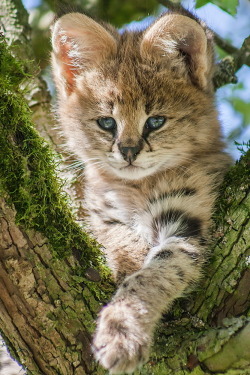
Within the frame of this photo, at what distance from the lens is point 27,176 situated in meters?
2.74

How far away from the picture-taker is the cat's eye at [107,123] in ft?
12.4

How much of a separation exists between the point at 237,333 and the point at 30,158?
4.76 feet

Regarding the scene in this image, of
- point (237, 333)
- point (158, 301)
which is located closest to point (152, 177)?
point (158, 301)

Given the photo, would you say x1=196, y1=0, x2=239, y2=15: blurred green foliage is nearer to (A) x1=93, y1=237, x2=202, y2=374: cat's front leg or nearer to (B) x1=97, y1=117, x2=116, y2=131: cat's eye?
(B) x1=97, y1=117, x2=116, y2=131: cat's eye

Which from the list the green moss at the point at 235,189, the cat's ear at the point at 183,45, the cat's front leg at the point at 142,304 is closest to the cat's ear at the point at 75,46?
the cat's ear at the point at 183,45

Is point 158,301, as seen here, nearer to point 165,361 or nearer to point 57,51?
point 165,361

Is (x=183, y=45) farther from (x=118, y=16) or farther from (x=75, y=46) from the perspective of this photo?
(x=118, y=16)

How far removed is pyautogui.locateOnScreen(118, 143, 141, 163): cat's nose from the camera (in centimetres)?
356

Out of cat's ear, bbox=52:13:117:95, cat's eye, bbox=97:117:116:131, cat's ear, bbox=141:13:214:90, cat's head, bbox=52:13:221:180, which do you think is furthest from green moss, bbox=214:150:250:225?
cat's ear, bbox=52:13:117:95

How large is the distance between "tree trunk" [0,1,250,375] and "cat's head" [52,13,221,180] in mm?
845

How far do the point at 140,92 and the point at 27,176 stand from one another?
1311 mm

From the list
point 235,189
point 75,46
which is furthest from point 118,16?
point 235,189

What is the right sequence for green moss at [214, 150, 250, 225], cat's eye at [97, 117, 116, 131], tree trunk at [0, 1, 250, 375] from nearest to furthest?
tree trunk at [0, 1, 250, 375] → green moss at [214, 150, 250, 225] → cat's eye at [97, 117, 116, 131]

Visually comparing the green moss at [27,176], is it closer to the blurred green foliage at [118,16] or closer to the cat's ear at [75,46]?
the cat's ear at [75,46]
